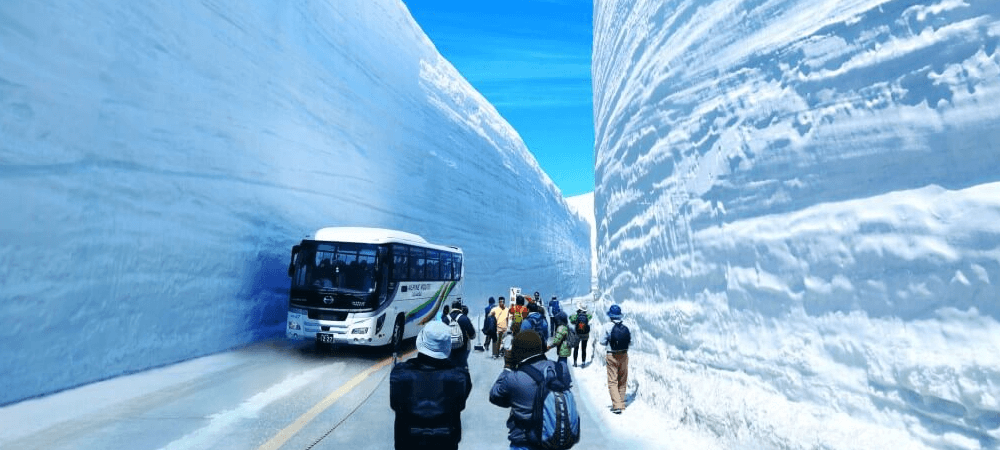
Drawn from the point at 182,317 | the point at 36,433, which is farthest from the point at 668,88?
the point at 182,317

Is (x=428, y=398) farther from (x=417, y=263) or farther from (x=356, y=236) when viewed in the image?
(x=417, y=263)

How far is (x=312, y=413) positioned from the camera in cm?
654

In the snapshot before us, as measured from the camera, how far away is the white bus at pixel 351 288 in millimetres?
10875

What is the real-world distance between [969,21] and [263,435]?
6110mm

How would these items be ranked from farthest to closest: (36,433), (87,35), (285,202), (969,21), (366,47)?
(366,47), (285,202), (87,35), (36,433), (969,21)

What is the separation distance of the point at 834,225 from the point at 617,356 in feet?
11.1

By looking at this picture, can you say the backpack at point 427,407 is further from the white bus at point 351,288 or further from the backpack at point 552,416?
the white bus at point 351,288

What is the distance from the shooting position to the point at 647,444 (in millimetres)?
5660

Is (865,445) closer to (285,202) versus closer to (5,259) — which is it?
(5,259)

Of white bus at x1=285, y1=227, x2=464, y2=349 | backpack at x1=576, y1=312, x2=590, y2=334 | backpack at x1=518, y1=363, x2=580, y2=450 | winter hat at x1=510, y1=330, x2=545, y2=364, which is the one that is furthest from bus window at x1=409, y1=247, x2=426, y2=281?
backpack at x1=518, y1=363, x2=580, y2=450

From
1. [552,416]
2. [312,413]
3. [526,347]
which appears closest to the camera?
[552,416]

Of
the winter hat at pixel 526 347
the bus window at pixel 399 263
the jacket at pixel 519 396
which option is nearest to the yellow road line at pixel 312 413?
the bus window at pixel 399 263

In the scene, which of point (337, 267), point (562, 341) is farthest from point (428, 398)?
point (337, 267)

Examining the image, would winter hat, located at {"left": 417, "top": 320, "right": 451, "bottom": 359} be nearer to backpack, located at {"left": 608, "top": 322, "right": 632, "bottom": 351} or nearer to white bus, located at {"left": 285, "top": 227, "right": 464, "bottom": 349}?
backpack, located at {"left": 608, "top": 322, "right": 632, "bottom": 351}
